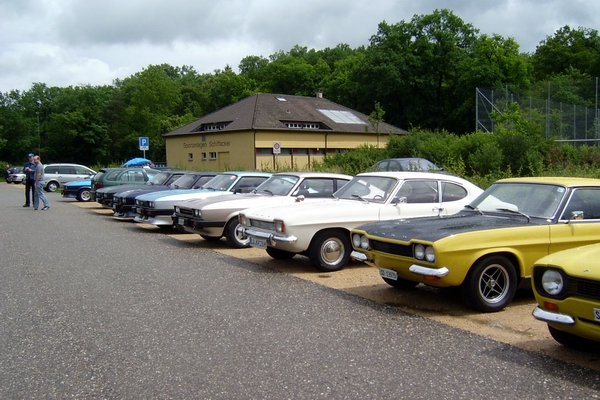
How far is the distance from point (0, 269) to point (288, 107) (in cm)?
4025

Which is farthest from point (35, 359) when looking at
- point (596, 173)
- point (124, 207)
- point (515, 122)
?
point (515, 122)

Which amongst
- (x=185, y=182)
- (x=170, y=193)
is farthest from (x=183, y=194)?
(x=185, y=182)

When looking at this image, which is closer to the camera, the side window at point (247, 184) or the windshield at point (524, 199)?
the windshield at point (524, 199)

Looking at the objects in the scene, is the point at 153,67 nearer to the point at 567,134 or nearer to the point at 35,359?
the point at 567,134

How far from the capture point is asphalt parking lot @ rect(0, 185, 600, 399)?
460 cm

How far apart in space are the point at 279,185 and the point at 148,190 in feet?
21.2

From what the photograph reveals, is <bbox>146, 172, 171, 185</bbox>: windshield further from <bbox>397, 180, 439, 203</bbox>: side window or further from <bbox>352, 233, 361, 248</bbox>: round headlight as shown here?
<bbox>352, 233, 361, 248</bbox>: round headlight

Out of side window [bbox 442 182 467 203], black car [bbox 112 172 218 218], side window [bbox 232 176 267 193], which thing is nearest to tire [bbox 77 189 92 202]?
black car [bbox 112 172 218 218]

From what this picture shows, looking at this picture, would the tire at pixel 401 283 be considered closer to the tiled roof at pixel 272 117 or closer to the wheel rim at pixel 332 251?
the wheel rim at pixel 332 251

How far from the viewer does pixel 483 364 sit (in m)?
5.06

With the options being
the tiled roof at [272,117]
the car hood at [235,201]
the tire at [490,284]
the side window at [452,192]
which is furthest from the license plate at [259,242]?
the tiled roof at [272,117]

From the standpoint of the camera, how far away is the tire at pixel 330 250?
931 centimetres

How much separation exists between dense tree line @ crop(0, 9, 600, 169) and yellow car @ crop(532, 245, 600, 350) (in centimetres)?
3333

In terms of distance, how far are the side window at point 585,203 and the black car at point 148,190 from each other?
10.9m
